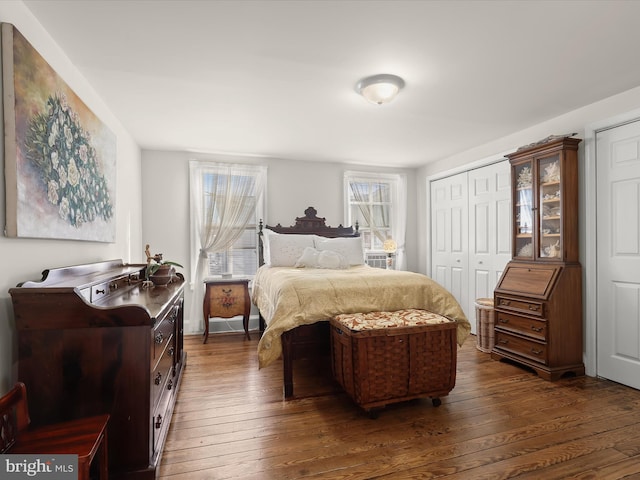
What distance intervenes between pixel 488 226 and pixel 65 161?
4316mm

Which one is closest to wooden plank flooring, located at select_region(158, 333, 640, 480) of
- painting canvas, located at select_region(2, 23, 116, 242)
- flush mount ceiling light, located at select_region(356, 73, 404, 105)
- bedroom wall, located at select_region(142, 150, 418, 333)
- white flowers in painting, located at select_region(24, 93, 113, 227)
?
painting canvas, located at select_region(2, 23, 116, 242)

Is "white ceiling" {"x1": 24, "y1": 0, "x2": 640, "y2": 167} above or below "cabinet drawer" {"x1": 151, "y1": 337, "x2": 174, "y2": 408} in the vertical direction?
above

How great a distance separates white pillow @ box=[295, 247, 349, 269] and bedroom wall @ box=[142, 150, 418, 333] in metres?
0.98

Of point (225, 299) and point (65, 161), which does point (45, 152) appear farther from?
point (225, 299)

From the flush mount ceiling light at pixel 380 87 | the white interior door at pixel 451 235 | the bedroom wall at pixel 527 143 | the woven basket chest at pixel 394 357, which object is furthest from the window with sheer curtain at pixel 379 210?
the woven basket chest at pixel 394 357

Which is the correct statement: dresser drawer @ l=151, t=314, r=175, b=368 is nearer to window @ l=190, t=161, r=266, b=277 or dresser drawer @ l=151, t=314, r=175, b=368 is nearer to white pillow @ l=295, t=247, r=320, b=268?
white pillow @ l=295, t=247, r=320, b=268

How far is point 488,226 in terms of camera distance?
417 cm

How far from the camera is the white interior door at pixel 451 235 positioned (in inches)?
181

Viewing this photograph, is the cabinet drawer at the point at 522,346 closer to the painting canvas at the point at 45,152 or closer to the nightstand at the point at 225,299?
the nightstand at the point at 225,299

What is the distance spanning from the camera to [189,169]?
14.8 ft

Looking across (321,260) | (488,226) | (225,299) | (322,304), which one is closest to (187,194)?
(225,299)

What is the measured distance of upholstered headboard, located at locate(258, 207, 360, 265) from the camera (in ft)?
15.6

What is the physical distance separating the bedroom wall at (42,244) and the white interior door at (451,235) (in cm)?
425

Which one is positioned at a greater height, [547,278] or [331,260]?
[331,260]
